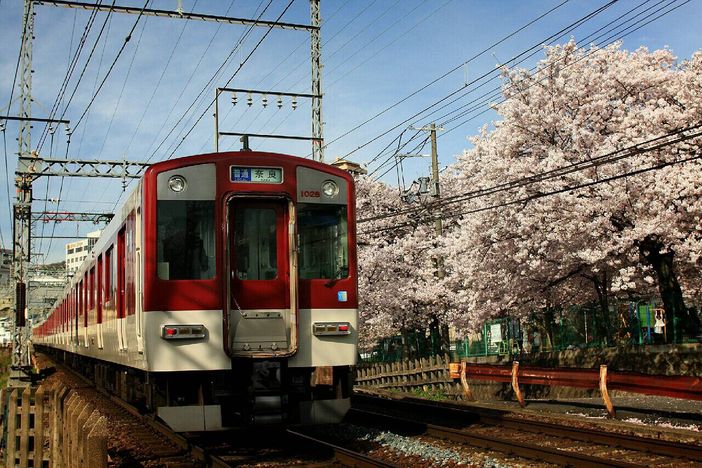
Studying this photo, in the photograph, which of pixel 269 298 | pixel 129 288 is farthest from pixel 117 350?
pixel 269 298

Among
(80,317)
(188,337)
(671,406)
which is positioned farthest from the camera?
(80,317)

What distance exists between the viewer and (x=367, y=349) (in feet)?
137

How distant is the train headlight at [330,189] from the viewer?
31.5 feet

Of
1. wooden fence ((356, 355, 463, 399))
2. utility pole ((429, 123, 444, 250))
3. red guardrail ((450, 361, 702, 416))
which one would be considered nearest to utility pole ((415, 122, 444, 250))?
utility pole ((429, 123, 444, 250))

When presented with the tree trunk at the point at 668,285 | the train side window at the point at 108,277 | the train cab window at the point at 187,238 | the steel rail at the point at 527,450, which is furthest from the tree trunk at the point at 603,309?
the train cab window at the point at 187,238

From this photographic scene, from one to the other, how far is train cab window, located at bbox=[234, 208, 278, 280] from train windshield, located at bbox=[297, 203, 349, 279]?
1.06 ft

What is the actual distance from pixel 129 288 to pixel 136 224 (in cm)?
93

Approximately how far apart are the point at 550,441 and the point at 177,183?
18.2 feet

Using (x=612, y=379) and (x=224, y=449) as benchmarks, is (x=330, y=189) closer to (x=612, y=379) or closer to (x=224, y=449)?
(x=224, y=449)

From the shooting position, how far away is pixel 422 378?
76.9 feet

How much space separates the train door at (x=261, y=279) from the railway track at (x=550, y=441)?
2.76 metres

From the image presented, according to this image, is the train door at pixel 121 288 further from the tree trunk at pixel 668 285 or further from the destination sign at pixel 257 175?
the tree trunk at pixel 668 285

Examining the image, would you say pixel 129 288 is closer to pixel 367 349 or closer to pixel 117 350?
pixel 117 350

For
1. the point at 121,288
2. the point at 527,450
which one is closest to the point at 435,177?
the point at 121,288
